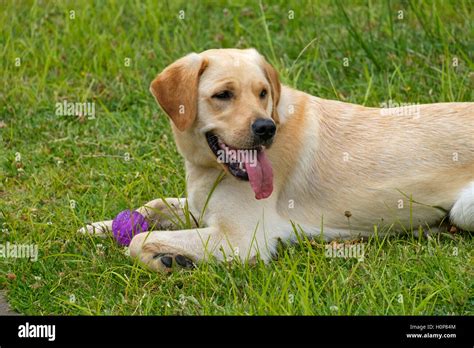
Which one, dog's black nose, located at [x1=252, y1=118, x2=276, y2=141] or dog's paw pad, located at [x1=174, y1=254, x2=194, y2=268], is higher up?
dog's black nose, located at [x1=252, y1=118, x2=276, y2=141]

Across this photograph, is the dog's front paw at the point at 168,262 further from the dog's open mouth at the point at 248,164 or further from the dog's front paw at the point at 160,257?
the dog's open mouth at the point at 248,164

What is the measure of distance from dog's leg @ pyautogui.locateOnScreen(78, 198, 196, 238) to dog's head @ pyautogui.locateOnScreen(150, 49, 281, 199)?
0.54 meters

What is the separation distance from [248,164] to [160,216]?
2.91 feet

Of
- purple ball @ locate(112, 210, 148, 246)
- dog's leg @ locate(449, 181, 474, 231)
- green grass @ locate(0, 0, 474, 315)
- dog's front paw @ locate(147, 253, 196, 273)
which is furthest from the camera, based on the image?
purple ball @ locate(112, 210, 148, 246)

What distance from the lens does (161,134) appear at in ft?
23.7

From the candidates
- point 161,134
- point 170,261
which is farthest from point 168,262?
point 161,134

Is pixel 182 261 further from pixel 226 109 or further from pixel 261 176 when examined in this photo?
pixel 226 109

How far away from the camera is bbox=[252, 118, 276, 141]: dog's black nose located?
5121mm

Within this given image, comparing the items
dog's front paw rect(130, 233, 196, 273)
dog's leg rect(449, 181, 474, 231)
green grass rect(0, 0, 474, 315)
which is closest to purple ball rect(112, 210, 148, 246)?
green grass rect(0, 0, 474, 315)

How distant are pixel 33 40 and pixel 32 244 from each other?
3053 millimetres

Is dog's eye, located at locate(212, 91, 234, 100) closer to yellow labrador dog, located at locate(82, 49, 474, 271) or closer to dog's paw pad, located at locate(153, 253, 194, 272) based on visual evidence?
yellow labrador dog, located at locate(82, 49, 474, 271)

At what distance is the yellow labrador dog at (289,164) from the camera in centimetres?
529

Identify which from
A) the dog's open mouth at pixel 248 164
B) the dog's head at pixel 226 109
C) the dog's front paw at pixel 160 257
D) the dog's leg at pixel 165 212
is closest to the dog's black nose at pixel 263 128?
the dog's head at pixel 226 109
